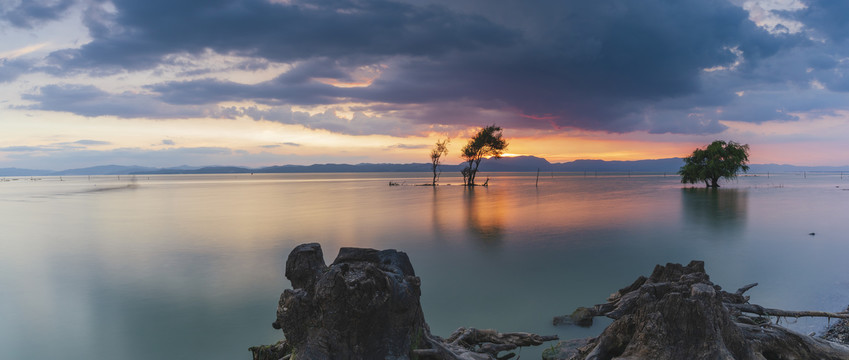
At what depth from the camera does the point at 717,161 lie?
58.7 m

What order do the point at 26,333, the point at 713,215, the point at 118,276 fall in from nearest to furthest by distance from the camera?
1. the point at 26,333
2. the point at 118,276
3. the point at 713,215

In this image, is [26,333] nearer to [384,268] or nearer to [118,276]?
[118,276]

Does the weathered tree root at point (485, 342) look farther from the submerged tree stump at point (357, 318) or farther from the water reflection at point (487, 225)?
the water reflection at point (487, 225)

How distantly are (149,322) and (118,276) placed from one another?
533cm

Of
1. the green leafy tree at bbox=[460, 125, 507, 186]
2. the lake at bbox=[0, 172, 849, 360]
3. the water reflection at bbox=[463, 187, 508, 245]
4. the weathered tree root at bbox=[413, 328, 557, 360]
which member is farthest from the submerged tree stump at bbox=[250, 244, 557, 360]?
the green leafy tree at bbox=[460, 125, 507, 186]

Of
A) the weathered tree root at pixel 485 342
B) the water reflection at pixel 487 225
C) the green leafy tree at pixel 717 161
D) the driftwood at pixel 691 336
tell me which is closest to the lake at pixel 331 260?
the water reflection at pixel 487 225

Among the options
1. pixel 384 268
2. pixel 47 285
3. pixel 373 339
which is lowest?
pixel 47 285

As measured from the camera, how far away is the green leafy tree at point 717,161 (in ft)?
189

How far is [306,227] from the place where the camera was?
23453mm

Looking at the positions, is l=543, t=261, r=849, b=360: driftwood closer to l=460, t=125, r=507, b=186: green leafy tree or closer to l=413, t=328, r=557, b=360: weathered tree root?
l=413, t=328, r=557, b=360: weathered tree root

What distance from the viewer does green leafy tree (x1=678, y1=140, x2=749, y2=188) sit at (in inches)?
Result: 2267

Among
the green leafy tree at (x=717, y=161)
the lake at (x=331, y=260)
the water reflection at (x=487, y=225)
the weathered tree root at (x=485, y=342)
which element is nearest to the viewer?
the weathered tree root at (x=485, y=342)

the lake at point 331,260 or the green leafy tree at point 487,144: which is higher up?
the green leafy tree at point 487,144

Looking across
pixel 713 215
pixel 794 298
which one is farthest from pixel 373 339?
pixel 713 215
